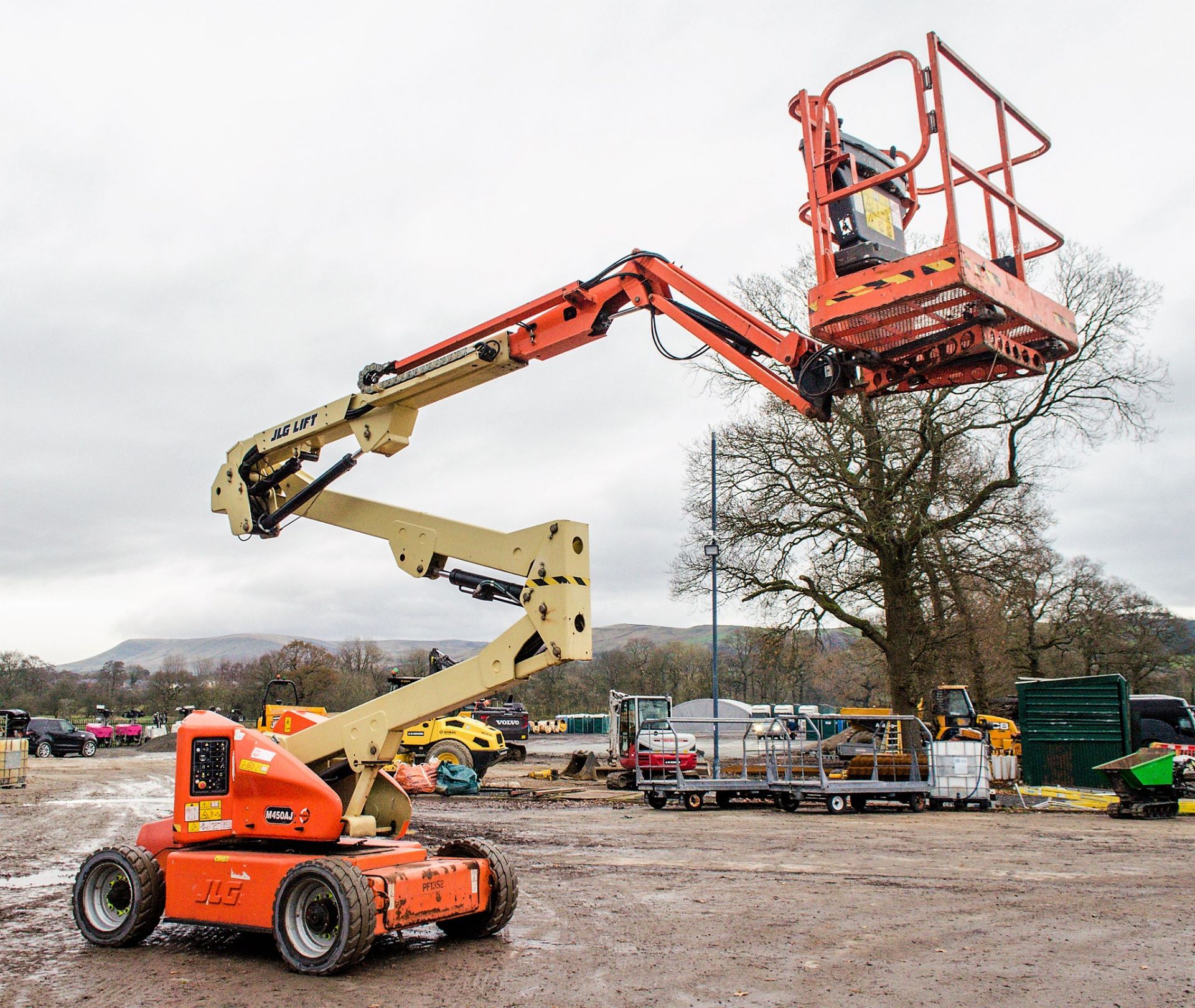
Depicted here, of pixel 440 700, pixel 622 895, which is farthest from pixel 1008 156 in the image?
pixel 622 895

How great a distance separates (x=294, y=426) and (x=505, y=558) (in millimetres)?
2842

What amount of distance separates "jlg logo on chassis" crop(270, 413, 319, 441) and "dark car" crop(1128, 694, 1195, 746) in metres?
23.1

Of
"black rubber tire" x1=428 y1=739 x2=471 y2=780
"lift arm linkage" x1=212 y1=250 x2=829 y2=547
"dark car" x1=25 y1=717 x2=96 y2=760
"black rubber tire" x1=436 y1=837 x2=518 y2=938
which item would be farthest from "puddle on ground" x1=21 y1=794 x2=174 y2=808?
"dark car" x1=25 y1=717 x2=96 y2=760

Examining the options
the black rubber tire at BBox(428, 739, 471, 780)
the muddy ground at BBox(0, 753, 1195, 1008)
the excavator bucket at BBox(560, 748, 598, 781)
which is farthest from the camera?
the excavator bucket at BBox(560, 748, 598, 781)

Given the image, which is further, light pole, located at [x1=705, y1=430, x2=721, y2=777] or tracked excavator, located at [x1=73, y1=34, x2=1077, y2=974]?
light pole, located at [x1=705, y1=430, x2=721, y2=777]

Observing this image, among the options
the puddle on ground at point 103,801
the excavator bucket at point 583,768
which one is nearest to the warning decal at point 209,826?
the puddle on ground at point 103,801

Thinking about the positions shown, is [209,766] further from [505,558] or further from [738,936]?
[738,936]

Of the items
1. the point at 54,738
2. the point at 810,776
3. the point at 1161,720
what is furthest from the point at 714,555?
the point at 54,738

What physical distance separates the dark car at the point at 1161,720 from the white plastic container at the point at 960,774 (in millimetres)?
8384

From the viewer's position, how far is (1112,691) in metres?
22.8

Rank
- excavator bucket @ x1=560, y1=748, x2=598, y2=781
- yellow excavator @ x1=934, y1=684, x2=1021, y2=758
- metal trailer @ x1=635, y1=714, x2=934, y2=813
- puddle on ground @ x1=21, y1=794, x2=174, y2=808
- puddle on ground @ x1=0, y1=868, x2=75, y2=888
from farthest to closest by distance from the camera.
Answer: excavator bucket @ x1=560, y1=748, x2=598, y2=781
yellow excavator @ x1=934, y1=684, x2=1021, y2=758
puddle on ground @ x1=21, y1=794, x2=174, y2=808
metal trailer @ x1=635, y1=714, x2=934, y2=813
puddle on ground @ x1=0, y1=868, x2=75, y2=888

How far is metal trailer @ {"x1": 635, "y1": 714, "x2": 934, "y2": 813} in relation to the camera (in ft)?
60.3

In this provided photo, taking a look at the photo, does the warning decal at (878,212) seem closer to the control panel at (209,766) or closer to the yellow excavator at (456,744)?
the control panel at (209,766)

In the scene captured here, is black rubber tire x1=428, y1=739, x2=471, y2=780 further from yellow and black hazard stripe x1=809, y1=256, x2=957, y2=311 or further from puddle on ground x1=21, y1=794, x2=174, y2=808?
yellow and black hazard stripe x1=809, y1=256, x2=957, y2=311
